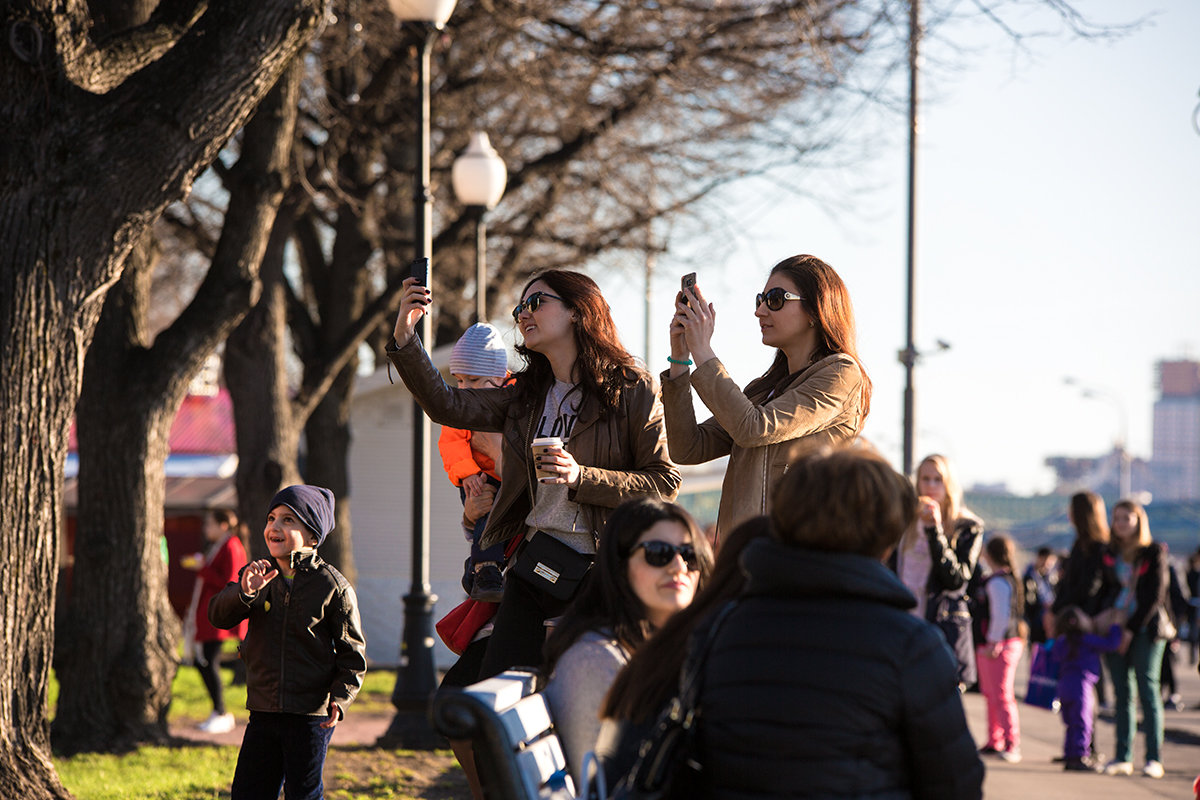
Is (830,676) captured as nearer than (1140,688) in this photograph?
Yes

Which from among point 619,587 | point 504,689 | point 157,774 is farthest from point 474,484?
point 157,774

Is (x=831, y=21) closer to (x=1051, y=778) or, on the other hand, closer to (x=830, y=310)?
A: (x=1051, y=778)

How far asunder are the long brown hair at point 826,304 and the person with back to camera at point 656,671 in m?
1.47

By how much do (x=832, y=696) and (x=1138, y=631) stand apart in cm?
767

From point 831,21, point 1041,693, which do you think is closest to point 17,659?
point 1041,693

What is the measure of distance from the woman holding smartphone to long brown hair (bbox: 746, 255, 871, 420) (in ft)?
2.00

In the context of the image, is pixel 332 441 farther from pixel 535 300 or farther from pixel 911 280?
pixel 535 300

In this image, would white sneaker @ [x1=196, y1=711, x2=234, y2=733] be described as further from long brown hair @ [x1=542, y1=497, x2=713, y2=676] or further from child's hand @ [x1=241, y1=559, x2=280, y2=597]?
long brown hair @ [x1=542, y1=497, x2=713, y2=676]

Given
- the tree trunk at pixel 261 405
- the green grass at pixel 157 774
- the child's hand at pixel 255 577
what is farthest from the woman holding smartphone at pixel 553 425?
the tree trunk at pixel 261 405

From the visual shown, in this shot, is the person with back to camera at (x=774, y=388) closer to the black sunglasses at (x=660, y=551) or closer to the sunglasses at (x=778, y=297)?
the sunglasses at (x=778, y=297)

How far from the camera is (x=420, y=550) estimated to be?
31.3ft

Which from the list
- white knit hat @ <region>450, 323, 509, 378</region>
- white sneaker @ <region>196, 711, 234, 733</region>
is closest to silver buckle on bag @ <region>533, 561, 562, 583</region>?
white knit hat @ <region>450, 323, 509, 378</region>

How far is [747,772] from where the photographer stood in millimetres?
2623

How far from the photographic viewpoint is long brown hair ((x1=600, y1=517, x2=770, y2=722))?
9.64 feet
